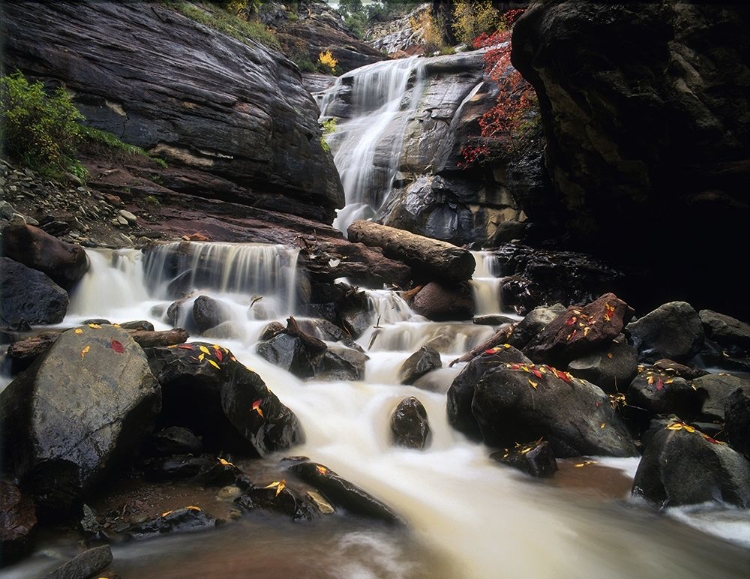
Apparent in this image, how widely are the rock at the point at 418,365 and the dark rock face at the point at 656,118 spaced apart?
6.29 m

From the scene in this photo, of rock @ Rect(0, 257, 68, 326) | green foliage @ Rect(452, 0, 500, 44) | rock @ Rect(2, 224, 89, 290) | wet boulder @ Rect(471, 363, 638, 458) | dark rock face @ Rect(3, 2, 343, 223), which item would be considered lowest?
wet boulder @ Rect(471, 363, 638, 458)

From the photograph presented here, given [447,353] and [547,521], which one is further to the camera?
[447,353]

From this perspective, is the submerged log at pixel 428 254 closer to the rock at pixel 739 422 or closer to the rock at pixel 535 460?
the rock at pixel 535 460

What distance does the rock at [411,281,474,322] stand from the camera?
33.9 feet

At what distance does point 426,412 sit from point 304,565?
300 cm

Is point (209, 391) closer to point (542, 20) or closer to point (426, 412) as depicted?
point (426, 412)

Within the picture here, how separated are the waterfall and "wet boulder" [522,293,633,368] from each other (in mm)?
12276

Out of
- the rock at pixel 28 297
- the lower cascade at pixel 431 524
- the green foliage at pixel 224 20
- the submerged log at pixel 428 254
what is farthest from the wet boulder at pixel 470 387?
the green foliage at pixel 224 20

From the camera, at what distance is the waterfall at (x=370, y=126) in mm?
19688

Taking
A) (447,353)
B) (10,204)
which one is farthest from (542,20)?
(10,204)

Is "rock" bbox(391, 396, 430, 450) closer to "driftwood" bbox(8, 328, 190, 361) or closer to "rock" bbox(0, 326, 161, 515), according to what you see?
"rock" bbox(0, 326, 161, 515)

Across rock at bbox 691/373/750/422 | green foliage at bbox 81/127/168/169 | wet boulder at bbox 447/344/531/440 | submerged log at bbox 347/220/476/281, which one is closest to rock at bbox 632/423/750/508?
rock at bbox 691/373/750/422

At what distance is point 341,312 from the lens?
945 cm

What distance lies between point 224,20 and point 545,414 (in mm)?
17766
